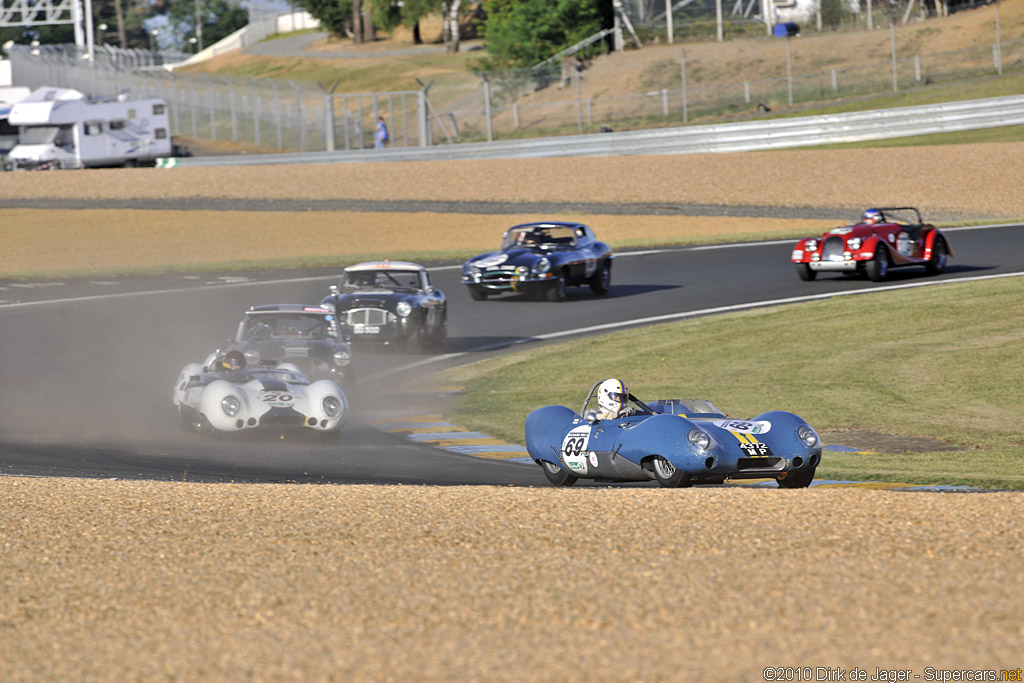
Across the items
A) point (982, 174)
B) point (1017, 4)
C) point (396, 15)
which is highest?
point (396, 15)

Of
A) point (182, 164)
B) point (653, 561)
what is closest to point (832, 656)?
point (653, 561)

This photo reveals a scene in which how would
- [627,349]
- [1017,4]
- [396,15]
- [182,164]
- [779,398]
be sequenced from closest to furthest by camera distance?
[779,398] < [627,349] < [182,164] < [1017,4] < [396,15]

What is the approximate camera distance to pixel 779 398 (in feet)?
55.3

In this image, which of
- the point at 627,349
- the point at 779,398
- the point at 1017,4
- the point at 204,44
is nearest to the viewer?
the point at 779,398

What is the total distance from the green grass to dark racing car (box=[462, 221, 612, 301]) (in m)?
3.26

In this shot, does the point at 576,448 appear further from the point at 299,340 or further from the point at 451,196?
the point at 451,196

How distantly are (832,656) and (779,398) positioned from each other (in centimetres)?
1146

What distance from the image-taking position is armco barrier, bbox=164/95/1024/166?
45.1 m

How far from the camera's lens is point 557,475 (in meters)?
11.4

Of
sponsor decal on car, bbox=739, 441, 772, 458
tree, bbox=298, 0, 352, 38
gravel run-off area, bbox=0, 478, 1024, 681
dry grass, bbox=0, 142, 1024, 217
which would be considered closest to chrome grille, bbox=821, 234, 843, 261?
dry grass, bbox=0, 142, 1024, 217

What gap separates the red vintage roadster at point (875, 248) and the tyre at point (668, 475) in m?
17.6

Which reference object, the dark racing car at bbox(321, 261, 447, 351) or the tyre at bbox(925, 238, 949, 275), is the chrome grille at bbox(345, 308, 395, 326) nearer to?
the dark racing car at bbox(321, 261, 447, 351)

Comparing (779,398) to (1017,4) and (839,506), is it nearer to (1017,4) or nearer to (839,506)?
(839,506)

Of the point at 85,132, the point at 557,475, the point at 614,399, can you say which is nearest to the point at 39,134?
the point at 85,132
